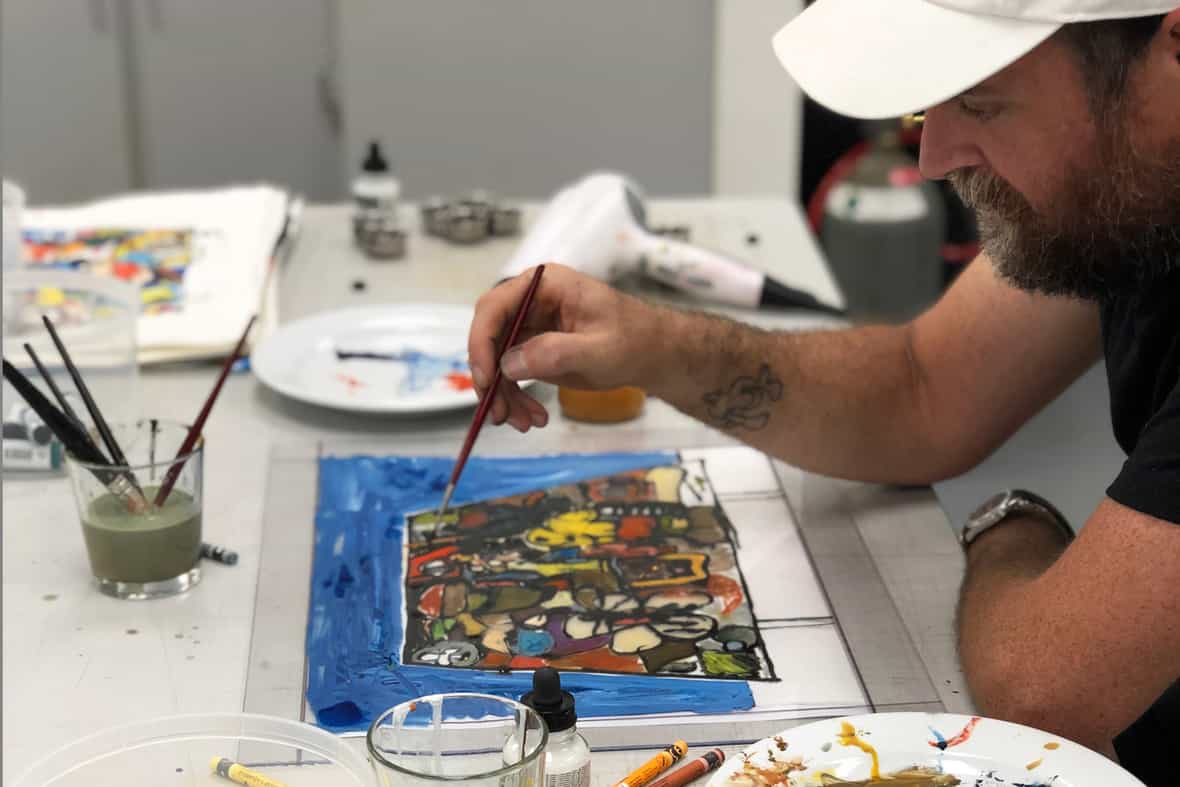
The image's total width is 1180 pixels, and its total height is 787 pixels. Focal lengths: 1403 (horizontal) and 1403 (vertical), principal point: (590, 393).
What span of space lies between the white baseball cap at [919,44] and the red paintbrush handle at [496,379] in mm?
317

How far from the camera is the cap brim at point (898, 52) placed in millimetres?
880

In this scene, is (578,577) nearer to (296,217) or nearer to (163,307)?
(163,307)

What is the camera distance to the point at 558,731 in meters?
0.84

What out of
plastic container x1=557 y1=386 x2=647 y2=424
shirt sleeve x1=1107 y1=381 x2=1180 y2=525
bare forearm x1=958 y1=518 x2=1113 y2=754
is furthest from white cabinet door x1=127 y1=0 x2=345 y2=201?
shirt sleeve x1=1107 y1=381 x2=1180 y2=525

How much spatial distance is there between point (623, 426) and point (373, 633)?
45 cm

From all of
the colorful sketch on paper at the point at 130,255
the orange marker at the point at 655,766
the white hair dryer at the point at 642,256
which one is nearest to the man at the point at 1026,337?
the orange marker at the point at 655,766

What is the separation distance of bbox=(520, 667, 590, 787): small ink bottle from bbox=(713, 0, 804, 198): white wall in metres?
2.33

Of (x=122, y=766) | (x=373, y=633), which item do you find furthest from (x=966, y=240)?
(x=122, y=766)

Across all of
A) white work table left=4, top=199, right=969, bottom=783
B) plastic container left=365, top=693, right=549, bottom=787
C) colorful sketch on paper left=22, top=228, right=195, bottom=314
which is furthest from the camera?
colorful sketch on paper left=22, top=228, right=195, bottom=314

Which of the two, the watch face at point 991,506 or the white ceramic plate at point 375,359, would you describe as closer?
the watch face at point 991,506

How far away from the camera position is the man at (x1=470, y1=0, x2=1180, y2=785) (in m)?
0.89

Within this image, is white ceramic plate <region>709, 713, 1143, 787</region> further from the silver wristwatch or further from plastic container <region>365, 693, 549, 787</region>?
the silver wristwatch

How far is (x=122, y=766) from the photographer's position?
34.3 inches

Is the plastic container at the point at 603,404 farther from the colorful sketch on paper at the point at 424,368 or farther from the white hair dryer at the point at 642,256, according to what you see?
the white hair dryer at the point at 642,256
